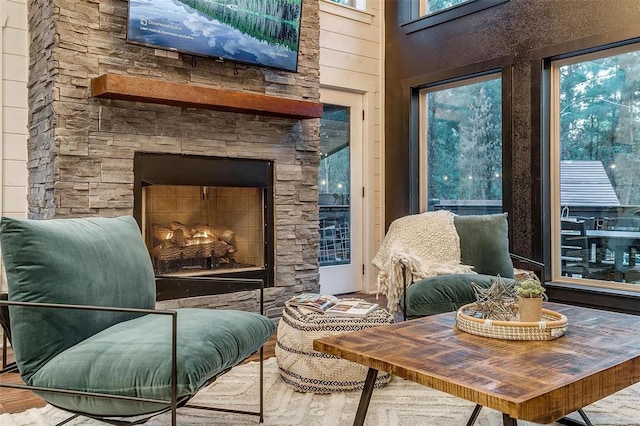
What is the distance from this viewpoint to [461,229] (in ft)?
11.7

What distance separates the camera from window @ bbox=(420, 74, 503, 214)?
14.7 feet

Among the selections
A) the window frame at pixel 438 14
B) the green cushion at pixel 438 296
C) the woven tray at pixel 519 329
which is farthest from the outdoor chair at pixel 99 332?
the window frame at pixel 438 14

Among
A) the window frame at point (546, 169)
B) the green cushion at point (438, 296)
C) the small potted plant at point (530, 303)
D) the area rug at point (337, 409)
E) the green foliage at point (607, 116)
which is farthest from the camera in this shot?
the window frame at point (546, 169)

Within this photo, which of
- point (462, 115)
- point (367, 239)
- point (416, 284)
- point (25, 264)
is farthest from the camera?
point (367, 239)

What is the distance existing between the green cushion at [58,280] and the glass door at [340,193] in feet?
10.0

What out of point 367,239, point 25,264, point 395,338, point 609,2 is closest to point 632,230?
point 609,2

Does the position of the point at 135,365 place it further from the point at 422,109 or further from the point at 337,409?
the point at 422,109

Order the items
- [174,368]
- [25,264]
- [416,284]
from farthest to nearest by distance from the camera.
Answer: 1. [416,284]
2. [25,264]
3. [174,368]

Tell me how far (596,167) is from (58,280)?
11.8ft

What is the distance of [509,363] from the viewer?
4.84ft

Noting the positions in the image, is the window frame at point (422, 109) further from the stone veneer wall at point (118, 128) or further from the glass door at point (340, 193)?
the stone veneer wall at point (118, 128)

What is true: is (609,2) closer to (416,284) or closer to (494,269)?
(494,269)

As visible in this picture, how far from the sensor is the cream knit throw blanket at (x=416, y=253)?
3.17 m

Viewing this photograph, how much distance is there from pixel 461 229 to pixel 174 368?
8.20 feet
